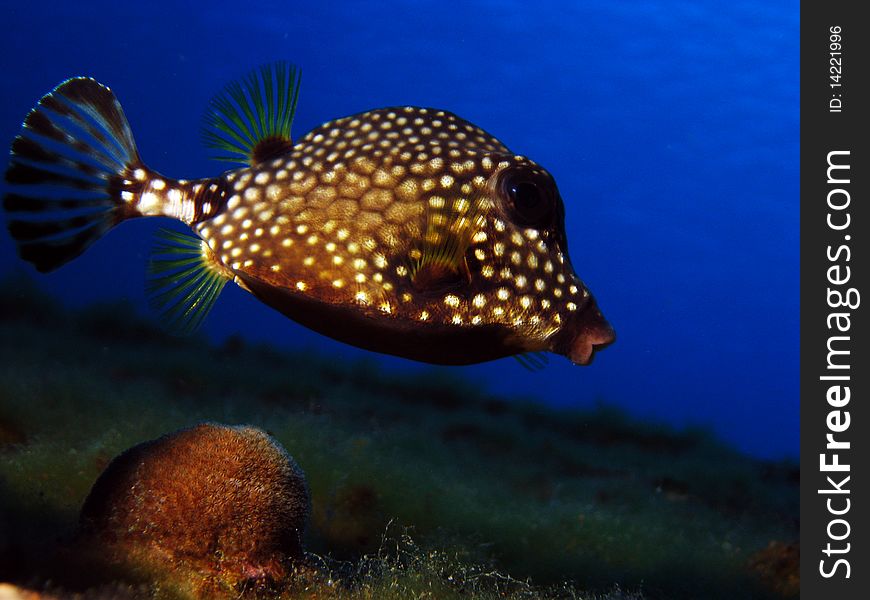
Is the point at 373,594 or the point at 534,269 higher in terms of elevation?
the point at 534,269

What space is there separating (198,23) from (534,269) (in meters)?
53.1

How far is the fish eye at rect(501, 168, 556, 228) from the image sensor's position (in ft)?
7.06

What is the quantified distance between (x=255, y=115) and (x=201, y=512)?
6.18ft

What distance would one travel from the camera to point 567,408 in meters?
15.1

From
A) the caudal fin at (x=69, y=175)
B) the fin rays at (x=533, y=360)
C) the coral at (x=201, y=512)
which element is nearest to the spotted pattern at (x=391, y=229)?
the fin rays at (x=533, y=360)

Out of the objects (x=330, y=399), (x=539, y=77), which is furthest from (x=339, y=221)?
(x=539, y=77)

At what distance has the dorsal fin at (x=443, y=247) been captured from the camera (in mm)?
1893

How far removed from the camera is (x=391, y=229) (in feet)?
Result: 6.42

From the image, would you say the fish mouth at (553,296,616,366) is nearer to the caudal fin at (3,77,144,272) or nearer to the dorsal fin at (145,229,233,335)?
the dorsal fin at (145,229,233,335)

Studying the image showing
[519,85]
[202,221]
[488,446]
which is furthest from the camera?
[519,85]

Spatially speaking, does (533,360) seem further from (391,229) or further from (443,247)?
(391,229)

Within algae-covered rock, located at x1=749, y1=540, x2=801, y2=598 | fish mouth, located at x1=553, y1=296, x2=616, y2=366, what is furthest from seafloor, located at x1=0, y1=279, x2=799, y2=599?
fish mouth, located at x1=553, y1=296, x2=616, y2=366

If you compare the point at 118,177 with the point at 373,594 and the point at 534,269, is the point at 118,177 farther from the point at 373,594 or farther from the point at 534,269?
the point at 373,594

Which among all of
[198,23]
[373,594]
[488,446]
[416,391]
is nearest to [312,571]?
[373,594]
